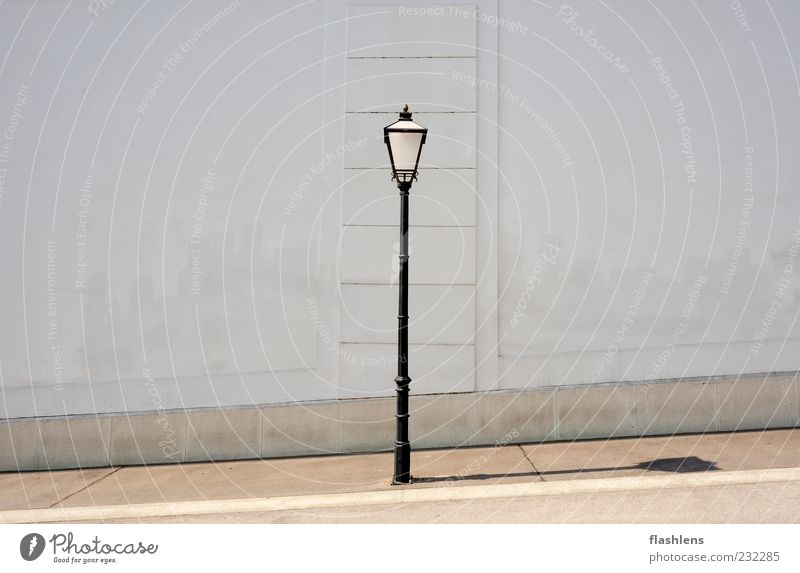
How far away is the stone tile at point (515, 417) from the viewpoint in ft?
26.5

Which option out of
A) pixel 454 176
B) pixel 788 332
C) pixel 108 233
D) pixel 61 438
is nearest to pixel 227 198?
pixel 108 233

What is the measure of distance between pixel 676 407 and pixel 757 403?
129 centimetres

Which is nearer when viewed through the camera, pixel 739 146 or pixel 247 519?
pixel 247 519

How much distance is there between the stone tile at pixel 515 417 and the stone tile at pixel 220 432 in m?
3.54

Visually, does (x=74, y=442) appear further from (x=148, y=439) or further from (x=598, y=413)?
(x=598, y=413)

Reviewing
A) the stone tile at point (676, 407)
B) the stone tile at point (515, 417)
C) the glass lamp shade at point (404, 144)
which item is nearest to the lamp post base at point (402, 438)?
the stone tile at point (515, 417)

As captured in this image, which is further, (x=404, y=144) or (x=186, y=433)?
(x=186, y=433)

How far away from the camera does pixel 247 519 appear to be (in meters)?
5.39

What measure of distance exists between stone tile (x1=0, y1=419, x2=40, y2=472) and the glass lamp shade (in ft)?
22.7

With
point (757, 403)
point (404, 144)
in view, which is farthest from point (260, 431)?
point (757, 403)

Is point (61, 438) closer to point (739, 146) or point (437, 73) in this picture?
point (437, 73)

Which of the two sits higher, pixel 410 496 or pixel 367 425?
pixel 367 425

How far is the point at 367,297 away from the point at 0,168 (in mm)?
6231
